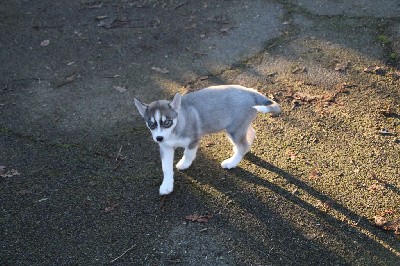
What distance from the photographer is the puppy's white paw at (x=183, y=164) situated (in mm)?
4621

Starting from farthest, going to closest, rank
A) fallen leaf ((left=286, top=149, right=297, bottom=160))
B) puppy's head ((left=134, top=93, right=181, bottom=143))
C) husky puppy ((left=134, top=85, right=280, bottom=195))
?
fallen leaf ((left=286, top=149, right=297, bottom=160)) → husky puppy ((left=134, top=85, right=280, bottom=195)) → puppy's head ((left=134, top=93, right=181, bottom=143))

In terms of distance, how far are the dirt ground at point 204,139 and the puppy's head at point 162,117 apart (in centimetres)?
75

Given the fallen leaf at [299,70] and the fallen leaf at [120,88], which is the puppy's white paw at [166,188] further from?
the fallen leaf at [299,70]

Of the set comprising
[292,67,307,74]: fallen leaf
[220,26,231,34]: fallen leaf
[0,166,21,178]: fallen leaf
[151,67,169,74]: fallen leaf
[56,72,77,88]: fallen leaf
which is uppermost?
[220,26,231,34]: fallen leaf

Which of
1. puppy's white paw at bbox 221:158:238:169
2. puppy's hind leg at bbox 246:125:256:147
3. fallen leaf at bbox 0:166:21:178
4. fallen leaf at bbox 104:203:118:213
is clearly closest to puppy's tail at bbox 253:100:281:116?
puppy's hind leg at bbox 246:125:256:147

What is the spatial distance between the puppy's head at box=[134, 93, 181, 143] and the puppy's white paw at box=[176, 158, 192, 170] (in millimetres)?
694

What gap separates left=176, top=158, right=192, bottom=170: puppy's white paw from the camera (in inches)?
182

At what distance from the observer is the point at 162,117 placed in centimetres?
387

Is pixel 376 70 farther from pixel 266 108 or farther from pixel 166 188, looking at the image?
pixel 166 188

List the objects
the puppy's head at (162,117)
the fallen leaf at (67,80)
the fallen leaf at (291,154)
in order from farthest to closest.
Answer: the fallen leaf at (67,80) < the fallen leaf at (291,154) < the puppy's head at (162,117)

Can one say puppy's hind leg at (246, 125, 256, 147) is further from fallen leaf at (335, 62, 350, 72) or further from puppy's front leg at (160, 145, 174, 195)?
fallen leaf at (335, 62, 350, 72)

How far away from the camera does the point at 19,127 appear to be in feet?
17.3

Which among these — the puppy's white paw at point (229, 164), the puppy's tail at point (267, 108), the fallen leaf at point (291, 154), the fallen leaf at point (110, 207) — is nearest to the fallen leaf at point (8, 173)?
the fallen leaf at point (110, 207)

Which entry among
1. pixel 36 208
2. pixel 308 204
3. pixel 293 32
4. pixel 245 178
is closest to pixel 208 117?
A: pixel 245 178
